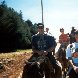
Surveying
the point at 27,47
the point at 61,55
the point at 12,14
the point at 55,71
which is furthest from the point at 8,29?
the point at 55,71

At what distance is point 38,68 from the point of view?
8.07 metres

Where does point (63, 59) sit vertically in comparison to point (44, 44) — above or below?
below

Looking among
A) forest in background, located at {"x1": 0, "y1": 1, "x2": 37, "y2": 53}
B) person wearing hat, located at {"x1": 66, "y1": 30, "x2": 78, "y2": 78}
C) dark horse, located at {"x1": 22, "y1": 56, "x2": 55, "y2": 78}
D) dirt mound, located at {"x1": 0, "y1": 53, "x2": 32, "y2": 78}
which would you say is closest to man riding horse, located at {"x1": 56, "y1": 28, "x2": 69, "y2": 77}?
dirt mound, located at {"x1": 0, "y1": 53, "x2": 32, "y2": 78}

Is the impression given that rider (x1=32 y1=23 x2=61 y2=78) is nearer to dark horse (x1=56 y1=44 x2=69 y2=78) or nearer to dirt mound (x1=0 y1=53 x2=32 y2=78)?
dark horse (x1=56 y1=44 x2=69 y2=78)

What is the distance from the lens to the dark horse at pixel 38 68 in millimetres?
8008

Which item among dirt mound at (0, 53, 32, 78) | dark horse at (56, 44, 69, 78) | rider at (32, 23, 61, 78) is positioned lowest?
dirt mound at (0, 53, 32, 78)

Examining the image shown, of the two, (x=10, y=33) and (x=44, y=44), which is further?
(x=10, y=33)

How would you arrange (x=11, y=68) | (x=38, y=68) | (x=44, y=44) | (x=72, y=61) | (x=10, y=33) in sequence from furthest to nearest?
(x=10, y=33)
(x=11, y=68)
(x=44, y=44)
(x=38, y=68)
(x=72, y=61)

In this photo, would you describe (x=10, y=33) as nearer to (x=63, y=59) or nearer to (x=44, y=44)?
(x=63, y=59)

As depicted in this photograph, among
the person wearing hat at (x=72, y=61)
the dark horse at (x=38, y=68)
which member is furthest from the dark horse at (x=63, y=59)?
the person wearing hat at (x=72, y=61)

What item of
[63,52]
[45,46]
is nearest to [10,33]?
[63,52]

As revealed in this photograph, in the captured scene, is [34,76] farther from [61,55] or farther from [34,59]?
[61,55]

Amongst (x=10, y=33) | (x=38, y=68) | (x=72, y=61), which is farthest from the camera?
(x=10, y=33)

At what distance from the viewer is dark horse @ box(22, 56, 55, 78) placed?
8.01m
